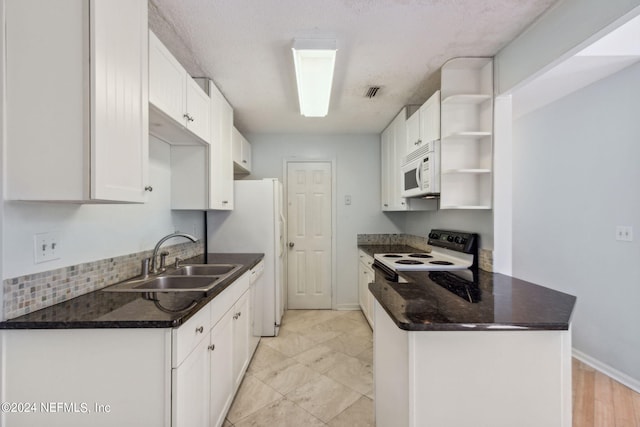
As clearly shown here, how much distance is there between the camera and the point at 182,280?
1.89 meters

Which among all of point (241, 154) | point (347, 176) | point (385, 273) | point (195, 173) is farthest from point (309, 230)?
point (195, 173)

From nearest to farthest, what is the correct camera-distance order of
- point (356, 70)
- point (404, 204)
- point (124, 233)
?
1. point (124, 233)
2. point (356, 70)
3. point (404, 204)

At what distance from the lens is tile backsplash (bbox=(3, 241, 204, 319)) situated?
1028 mm

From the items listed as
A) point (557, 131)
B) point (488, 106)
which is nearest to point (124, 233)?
point (488, 106)

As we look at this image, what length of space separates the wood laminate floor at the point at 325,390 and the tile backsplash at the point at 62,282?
1154 millimetres

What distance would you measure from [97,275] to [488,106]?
272 cm

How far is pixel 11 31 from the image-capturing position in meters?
0.97

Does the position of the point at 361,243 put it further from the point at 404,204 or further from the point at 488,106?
the point at 488,106

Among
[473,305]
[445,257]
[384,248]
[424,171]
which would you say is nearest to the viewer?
[473,305]

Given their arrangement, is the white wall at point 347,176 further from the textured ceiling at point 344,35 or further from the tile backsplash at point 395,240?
the textured ceiling at point 344,35

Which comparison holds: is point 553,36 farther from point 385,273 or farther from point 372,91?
point 385,273

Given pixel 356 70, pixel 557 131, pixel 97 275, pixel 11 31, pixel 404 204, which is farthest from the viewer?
pixel 404 204

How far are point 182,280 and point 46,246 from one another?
0.84 metres

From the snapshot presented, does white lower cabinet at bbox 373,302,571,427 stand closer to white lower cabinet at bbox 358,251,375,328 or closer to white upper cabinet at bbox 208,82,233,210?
white lower cabinet at bbox 358,251,375,328
